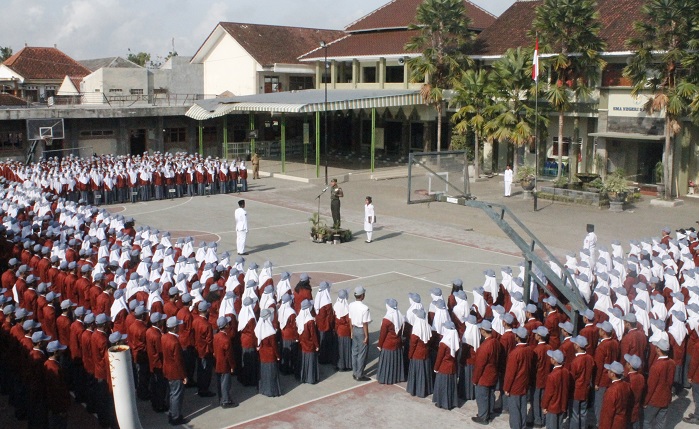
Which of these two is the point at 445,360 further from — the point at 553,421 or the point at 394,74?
the point at 394,74

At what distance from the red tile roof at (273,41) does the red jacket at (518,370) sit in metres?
39.8

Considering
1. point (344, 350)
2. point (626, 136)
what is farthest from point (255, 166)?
point (344, 350)

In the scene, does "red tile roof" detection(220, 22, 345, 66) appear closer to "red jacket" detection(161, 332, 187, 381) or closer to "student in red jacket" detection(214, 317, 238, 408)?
"student in red jacket" detection(214, 317, 238, 408)

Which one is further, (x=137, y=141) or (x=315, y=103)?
(x=137, y=141)

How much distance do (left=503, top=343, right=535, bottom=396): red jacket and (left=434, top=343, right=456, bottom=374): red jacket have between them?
0.95 metres

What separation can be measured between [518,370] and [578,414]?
1063 millimetres

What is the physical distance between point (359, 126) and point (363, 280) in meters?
30.2

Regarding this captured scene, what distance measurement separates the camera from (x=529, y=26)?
3753 cm

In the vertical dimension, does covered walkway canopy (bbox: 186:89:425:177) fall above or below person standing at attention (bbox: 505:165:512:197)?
above

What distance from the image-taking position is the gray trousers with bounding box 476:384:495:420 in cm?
1062

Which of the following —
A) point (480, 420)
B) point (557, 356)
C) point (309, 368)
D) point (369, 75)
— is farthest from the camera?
point (369, 75)

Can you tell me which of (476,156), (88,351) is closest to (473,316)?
(88,351)

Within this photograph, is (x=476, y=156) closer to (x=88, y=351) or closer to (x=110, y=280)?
(x=110, y=280)

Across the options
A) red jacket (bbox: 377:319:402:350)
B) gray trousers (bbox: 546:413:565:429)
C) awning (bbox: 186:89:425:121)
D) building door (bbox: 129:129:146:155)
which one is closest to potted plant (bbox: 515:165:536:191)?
awning (bbox: 186:89:425:121)
